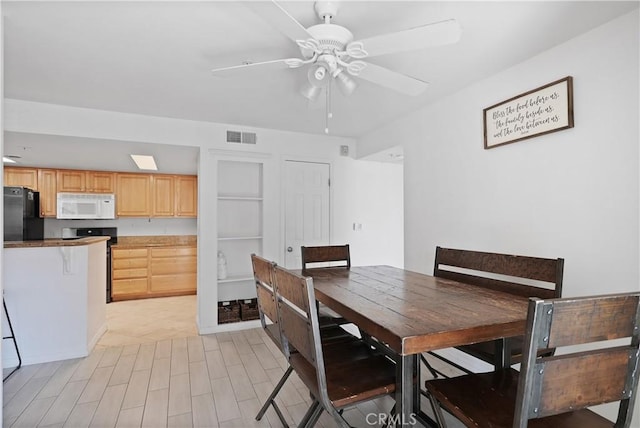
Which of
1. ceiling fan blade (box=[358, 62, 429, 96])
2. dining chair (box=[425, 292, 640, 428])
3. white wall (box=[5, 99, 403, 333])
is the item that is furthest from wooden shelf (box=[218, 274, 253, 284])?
dining chair (box=[425, 292, 640, 428])

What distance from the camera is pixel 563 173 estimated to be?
6.52 ft

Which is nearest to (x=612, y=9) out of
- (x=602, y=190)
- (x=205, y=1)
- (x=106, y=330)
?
(x=602, y=190)

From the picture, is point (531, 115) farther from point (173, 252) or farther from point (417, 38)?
point (173, 252)

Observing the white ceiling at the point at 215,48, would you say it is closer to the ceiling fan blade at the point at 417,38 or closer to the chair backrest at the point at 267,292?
the ceiling fan blade at the point at 417,38

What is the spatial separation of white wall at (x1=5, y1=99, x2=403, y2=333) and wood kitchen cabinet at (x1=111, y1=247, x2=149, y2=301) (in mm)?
2128

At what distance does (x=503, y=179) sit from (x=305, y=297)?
6.13 ft

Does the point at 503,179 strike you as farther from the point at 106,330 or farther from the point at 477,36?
the point at 106,330

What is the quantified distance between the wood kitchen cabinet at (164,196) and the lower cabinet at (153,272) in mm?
657

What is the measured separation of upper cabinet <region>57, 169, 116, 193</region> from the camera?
198 inches

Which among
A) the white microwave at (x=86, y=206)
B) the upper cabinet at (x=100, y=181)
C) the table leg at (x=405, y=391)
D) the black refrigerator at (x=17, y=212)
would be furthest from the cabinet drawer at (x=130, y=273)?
the table leg at (x=405, y=391)

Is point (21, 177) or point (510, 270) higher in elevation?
point (21, 177)

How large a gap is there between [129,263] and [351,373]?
15.5 ft

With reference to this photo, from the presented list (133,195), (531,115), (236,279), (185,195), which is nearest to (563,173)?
(531,115)

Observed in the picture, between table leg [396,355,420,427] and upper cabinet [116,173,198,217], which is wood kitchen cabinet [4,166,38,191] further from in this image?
table leg [396,355,420,427]
